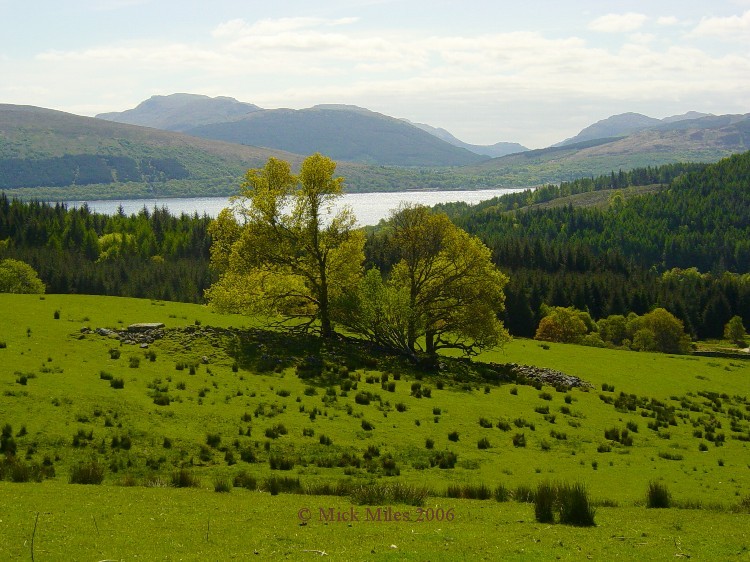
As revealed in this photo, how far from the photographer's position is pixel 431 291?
48594mm

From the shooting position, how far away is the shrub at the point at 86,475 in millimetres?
19281

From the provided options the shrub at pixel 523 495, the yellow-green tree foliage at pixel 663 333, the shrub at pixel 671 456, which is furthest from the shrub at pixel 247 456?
the yellow-green tree foliage at pixel 663 333

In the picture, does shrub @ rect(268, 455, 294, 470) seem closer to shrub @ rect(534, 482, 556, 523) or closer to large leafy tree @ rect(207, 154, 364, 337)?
shrub @ rect(534, 482, 556, 523)

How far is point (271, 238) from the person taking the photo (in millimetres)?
46375

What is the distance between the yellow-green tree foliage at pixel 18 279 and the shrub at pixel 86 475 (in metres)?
74.9

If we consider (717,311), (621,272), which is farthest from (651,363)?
(621,272)

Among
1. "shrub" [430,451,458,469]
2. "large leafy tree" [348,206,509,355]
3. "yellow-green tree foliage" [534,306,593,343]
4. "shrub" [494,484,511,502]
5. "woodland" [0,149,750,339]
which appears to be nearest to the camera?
"shrub" [494,484,511,502]

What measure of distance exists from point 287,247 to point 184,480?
28.1 metres

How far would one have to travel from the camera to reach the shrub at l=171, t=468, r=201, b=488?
19.8 metres

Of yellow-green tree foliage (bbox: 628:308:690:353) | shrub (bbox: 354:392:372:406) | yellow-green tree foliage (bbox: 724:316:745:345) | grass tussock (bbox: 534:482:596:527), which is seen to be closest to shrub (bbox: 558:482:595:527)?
grass tussock (bbox: 534:482:596:527)

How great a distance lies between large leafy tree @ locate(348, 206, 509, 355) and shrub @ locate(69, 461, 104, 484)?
26201 mm

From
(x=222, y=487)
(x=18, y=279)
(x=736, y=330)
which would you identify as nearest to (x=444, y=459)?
(x=222, y=487)

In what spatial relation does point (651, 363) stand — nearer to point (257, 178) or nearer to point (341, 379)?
point (341, 379)

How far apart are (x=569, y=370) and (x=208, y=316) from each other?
28409mm
